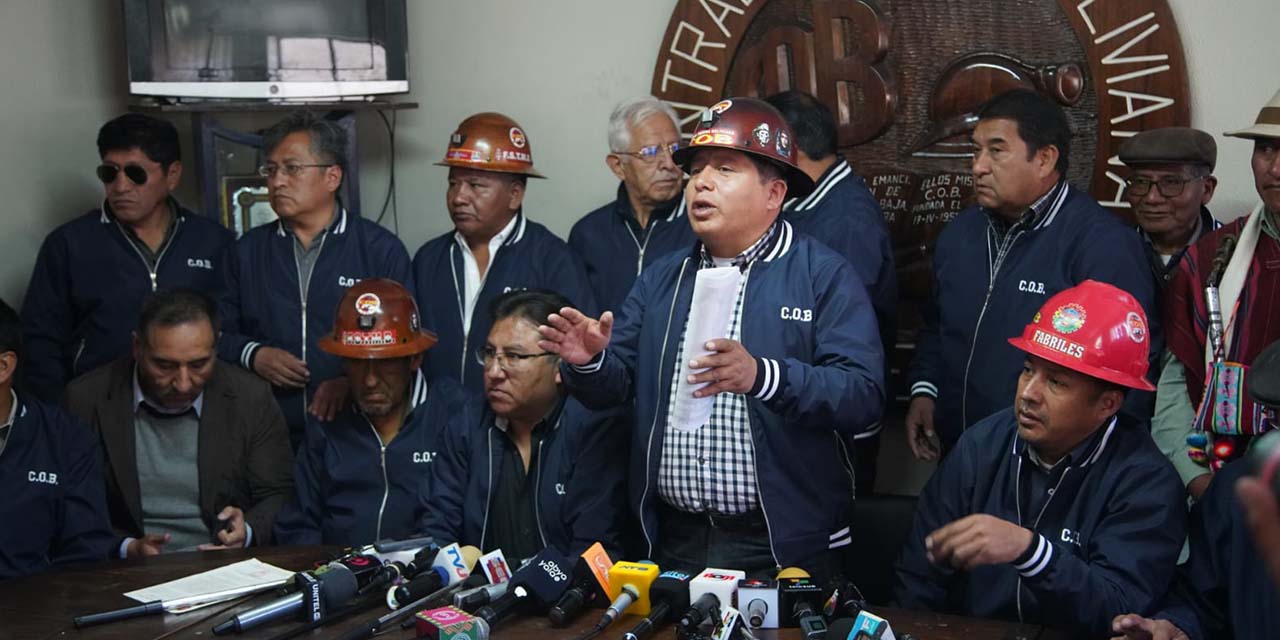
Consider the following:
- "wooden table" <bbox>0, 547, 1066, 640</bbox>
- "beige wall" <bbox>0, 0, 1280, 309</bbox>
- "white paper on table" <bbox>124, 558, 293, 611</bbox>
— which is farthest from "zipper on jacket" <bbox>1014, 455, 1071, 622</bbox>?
"beige wall" <bbox>0, 0, 1280, 309</bbox>

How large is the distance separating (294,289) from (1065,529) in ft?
8.03

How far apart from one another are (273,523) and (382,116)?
6.42ft

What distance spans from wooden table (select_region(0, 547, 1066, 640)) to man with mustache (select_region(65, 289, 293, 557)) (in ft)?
2.03

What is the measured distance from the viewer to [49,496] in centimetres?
339

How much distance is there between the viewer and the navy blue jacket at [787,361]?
9.16 feet

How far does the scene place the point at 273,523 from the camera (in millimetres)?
3676

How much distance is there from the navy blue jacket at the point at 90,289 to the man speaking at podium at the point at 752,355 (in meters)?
1.89

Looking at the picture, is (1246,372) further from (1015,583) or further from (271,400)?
(271,400)

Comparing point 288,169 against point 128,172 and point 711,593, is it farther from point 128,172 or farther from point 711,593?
point 711,593

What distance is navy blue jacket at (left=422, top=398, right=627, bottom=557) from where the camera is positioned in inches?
124

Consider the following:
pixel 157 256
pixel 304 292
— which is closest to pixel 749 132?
pixel 304 292

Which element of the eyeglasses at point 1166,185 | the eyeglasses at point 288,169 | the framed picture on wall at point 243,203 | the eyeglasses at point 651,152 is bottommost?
the framed picture on wall at point 243,203

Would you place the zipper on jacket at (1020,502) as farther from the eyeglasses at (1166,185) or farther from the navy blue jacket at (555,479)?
the eyeglasses at (1166,185)

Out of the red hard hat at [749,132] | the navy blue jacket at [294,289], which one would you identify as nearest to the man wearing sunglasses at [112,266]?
the navy blue jacket at [294,289]
